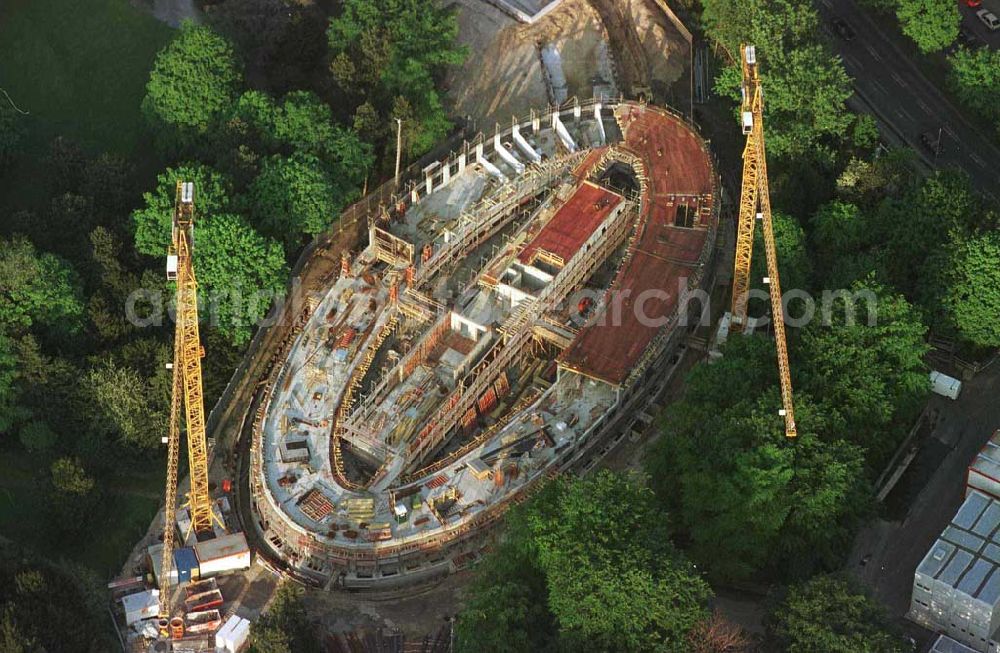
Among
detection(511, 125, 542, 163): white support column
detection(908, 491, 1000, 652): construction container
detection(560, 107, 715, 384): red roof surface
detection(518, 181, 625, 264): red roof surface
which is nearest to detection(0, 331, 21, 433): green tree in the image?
detection(518, 181, 625, 264): red roof surface

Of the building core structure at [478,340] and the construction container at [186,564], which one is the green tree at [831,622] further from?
the construction container at [186,564]

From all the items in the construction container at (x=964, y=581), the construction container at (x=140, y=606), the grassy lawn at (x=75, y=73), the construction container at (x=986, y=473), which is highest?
the construction container at (x=986, y=473)

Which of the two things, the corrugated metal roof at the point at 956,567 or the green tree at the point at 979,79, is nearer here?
the corrugated metal roof at the point at 956,567

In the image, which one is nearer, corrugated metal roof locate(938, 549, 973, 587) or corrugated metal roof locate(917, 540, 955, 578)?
corrugated metal roof locate(938, 549, 973, 587)

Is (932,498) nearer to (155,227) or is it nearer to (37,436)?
(155,227)

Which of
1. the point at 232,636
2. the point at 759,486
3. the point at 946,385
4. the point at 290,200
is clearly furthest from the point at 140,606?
the point at 946,385

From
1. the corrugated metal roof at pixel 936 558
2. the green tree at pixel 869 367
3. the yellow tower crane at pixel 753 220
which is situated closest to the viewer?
the corrugated metal roof at pixel 936 558

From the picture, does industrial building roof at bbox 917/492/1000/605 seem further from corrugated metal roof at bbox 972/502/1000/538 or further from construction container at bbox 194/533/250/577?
construction container at bbox 194/533/250/577

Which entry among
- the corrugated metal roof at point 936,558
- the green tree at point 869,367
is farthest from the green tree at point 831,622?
the green tree at point 869,367
